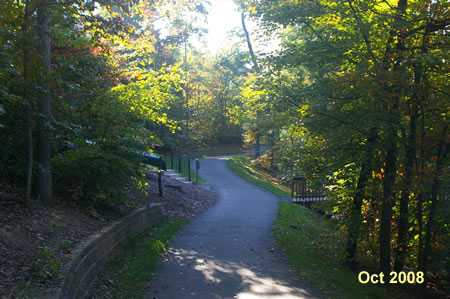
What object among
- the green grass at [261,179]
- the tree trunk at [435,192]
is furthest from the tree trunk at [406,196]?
the green grass at [261,179]

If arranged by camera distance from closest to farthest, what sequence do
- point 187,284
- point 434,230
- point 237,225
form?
point 187,284 < point 434,230 < point 237,225

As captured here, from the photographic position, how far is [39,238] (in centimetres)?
556

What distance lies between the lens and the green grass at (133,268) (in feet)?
18.7

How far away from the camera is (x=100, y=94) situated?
8.71 meters

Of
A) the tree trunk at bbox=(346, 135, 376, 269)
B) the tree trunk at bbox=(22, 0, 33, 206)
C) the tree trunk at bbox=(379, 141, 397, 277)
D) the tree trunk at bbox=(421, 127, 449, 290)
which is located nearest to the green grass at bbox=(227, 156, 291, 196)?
the tree trunk at bbox=(346, 135, 376, 269)

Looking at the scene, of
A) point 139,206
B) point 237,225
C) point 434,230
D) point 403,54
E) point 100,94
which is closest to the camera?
point 403,54

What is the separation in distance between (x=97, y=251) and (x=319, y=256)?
5.02 m

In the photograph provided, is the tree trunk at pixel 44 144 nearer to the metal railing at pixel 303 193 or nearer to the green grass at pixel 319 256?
the green grass at pixel 319 256

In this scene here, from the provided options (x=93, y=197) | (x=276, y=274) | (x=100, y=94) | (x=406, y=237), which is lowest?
(x=276, y=274)

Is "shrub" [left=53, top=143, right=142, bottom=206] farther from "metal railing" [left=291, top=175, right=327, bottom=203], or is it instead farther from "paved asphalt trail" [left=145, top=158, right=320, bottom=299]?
"metal railing" [left=291, top=175, right=327, bottom=203]

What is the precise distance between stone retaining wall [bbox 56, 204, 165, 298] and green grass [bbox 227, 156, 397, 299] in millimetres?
3473

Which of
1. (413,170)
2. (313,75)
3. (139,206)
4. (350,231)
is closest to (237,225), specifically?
(139,206)

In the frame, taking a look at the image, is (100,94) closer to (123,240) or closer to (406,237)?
(123,240)

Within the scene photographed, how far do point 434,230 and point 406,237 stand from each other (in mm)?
683
